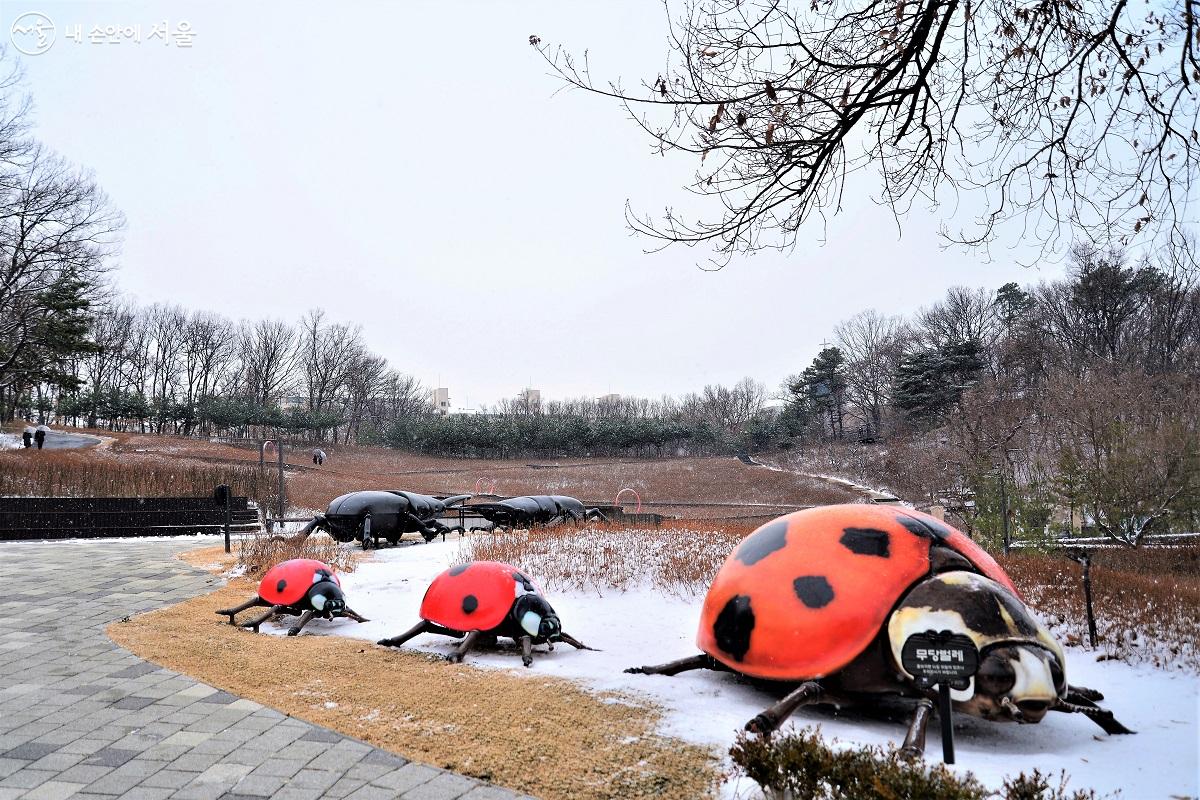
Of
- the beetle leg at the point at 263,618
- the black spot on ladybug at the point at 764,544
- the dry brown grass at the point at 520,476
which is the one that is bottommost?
the dry brown grass at the point at 520,476

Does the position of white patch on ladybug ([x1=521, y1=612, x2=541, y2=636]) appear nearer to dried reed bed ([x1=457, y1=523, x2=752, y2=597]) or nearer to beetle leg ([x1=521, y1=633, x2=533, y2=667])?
beetle leg ([x1=521, y1=633, x2=533, y2=667])

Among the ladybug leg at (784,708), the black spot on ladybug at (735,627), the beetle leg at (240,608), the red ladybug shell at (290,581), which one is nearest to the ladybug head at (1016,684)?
the ladybug leg at (784,708)

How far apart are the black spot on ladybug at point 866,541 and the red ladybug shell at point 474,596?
3235 millimetres

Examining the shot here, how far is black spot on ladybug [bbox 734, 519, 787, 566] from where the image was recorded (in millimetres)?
4766

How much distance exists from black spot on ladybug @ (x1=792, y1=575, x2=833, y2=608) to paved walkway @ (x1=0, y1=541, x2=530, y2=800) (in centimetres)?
208

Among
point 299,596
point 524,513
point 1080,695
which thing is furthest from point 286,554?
point 1080,695

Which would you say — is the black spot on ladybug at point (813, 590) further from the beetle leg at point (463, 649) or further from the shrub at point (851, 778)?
the beetle leg at point (463, 649)

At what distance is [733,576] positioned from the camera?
483cm

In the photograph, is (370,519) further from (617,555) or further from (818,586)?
(818,586)

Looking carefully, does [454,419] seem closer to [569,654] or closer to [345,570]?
[345,570]

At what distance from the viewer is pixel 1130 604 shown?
636 centimetres

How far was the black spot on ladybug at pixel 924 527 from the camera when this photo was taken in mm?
4457

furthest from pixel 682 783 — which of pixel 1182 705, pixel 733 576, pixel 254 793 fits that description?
pixel 1182 705

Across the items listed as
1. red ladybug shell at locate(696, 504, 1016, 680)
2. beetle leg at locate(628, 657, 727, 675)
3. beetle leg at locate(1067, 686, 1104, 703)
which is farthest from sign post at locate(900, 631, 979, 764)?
beetle leg at locate(628, 657, 727, 675)
